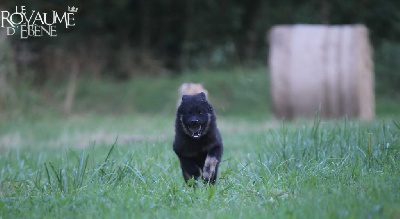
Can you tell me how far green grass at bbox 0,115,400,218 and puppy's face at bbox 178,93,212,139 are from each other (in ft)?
1.56

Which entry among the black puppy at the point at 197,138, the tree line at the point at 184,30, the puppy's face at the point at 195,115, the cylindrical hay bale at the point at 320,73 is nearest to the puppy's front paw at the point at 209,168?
the black puppy at the point at 197,138

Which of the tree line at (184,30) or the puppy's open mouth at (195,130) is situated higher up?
the tree line at (184,30)

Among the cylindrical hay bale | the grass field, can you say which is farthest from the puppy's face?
the cylindrical hay bale

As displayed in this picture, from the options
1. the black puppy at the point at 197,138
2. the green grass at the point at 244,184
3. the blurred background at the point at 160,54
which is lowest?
the green grass at the point at 244,184

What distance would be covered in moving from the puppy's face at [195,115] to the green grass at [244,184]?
0.48 m

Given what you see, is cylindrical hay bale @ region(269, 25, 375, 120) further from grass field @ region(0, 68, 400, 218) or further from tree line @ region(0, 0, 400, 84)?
tree line @ region(0, 0, 400, 84)

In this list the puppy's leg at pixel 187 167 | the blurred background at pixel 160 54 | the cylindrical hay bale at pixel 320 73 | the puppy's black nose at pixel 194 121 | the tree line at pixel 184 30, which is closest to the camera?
the puppy's black nose at pixel 194 121

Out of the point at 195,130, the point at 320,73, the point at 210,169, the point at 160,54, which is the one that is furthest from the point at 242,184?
the point at 160,54

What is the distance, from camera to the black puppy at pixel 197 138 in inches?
211

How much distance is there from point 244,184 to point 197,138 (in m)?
0.70

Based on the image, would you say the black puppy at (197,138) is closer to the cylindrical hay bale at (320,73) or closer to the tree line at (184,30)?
the cylindrical hay bale at (320,73)

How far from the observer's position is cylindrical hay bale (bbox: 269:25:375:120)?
41.2 feet

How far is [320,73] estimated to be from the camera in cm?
1264

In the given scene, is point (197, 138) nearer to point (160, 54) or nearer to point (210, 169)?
point (210, 169)
